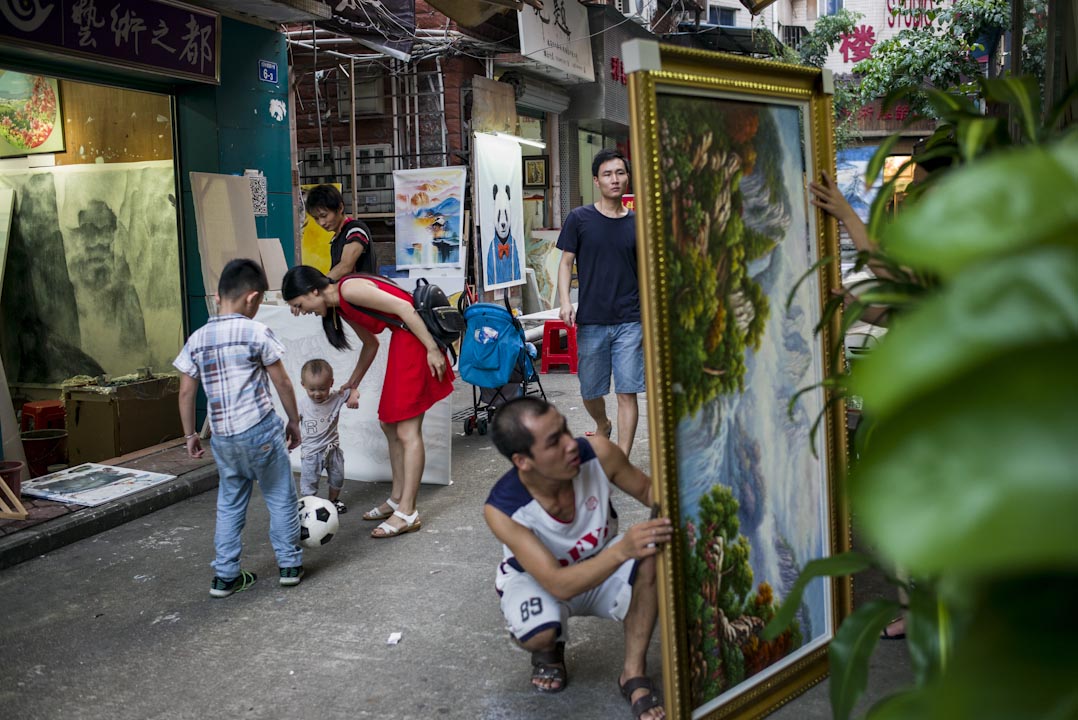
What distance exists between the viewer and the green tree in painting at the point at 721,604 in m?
2.98

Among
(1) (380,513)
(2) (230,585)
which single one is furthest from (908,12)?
(2) (230,585)

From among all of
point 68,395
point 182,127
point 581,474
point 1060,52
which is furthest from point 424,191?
point 581,474

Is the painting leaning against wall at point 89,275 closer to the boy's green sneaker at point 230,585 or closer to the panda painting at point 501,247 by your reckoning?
the boy's green sneaker at point 230,585

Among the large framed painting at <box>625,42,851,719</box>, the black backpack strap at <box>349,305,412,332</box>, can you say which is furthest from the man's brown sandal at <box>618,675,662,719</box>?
the black backpack strap at <box>349,305,412,332</box>

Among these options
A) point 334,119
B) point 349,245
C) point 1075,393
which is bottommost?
point 1075,393

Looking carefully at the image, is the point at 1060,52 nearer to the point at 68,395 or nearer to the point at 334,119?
the point at 68,395

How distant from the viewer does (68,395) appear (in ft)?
24.9

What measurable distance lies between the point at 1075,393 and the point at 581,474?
10.1 feet

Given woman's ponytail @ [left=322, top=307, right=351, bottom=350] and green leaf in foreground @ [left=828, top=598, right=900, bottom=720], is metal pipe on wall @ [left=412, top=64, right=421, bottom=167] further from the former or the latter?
green leaf in foreground @ [left=828, top=598, right=900, bottom=720]

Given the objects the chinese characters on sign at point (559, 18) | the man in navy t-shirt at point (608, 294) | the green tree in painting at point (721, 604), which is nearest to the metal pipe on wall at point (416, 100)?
the chinese characters on sign at point (559, 18)

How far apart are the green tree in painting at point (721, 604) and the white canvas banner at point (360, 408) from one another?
136 inches

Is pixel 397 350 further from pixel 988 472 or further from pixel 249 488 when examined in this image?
pixel 988 472

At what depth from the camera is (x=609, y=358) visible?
6320 mm

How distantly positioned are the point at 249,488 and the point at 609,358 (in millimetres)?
2367
